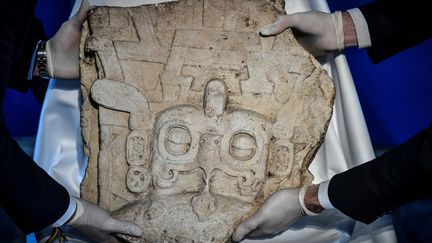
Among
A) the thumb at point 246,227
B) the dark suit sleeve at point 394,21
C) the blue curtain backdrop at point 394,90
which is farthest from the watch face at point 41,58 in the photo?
the blue curtain backdrop at point 394,90

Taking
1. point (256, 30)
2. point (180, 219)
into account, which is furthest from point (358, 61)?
point (180, 219)

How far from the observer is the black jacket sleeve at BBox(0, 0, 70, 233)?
1713mm

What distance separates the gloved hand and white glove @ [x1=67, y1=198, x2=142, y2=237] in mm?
619

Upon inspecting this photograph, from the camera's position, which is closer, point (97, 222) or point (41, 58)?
point (97, 222)

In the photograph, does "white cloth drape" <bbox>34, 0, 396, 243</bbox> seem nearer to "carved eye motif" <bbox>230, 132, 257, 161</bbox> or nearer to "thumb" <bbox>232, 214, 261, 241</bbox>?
"thumb" <bbox>232, 214, 261, 241</bbox>

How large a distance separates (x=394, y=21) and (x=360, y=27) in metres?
0.14

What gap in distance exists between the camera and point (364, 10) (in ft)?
7.43

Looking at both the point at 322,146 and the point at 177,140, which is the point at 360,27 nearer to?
the point at 322,146

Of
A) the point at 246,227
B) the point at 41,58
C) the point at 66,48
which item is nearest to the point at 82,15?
the point at 66,48

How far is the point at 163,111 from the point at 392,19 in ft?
3.22

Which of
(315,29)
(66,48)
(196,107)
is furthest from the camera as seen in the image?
(66,48)

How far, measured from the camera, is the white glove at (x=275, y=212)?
76.4 inches

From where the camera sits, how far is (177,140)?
2.00 metres

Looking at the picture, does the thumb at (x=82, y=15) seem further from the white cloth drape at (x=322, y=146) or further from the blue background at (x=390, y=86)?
Answer: the blue background at (x=390, y=86)
